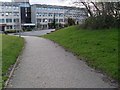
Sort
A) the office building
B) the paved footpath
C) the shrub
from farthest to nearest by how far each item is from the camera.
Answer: the office building → the shrub → the paved footpath

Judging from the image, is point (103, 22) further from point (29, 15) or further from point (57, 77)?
point (29, 15)

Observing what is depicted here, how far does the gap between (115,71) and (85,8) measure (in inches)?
1250

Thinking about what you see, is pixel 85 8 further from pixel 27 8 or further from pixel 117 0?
pixel 27 8

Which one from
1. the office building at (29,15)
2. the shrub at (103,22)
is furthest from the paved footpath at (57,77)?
the office building at (29,15)

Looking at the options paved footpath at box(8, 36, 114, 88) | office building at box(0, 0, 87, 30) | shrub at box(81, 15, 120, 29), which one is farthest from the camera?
office building at box(0, 0, 87, 30)

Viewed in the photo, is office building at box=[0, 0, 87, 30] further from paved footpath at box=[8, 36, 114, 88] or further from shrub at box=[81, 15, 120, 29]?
paved footpath at box=[8, 36, 114, 88]

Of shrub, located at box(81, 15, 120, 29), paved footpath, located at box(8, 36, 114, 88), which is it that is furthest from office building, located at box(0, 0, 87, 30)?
paved footpath, located at box(8, 36, 114, 88)

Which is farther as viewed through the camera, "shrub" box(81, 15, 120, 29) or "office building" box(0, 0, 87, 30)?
"office building" box(0, 0, 87, 30)

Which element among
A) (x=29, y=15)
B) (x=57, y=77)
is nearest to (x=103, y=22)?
(x=57, y=77)

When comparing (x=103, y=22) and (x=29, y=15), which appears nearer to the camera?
(x=103, y=22)

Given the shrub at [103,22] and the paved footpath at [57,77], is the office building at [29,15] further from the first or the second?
the paved footpath at [57,77]

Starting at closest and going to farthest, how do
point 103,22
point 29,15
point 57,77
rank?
point 57,77
point 103,22
point 29,15

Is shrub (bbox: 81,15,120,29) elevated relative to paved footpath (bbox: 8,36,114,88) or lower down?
elevated

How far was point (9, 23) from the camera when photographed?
10631 centimetres
